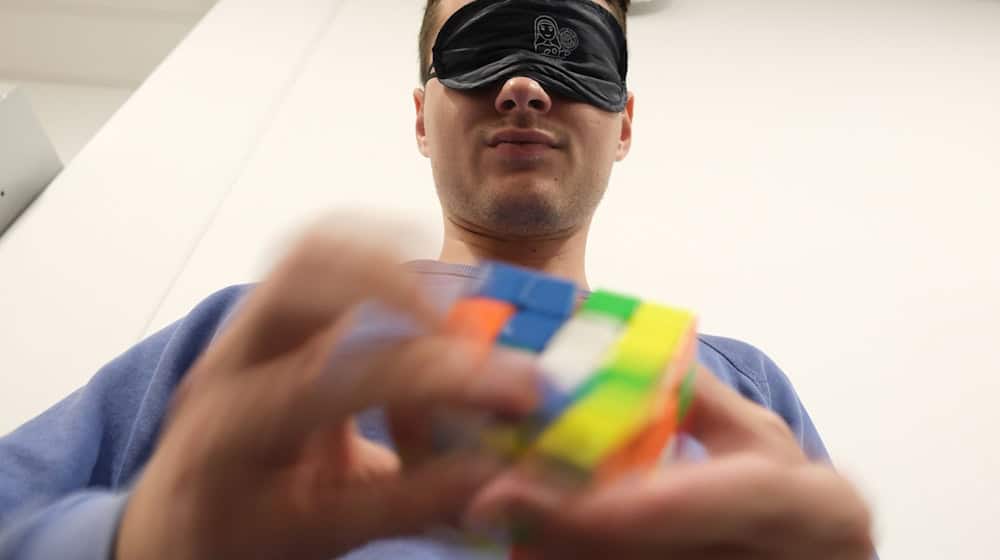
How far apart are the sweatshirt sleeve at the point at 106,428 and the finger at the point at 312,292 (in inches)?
13.3

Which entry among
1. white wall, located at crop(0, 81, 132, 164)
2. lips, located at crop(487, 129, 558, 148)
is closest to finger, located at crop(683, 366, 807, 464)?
lips, located at crop(487, 129, 558, 148)

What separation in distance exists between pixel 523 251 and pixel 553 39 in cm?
24

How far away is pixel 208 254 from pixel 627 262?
583 mm

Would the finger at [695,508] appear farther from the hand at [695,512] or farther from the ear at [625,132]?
the ear at [625,132]

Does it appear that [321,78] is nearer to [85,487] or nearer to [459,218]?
[459,218]

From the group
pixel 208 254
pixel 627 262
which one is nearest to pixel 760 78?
pixel 627 262

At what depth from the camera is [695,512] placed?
0.66ft

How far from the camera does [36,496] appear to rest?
1.71 feet

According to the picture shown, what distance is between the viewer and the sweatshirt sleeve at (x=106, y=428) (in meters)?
0.53

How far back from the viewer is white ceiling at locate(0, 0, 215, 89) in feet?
5.57

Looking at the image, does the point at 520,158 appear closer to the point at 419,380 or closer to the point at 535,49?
the point at 535,49

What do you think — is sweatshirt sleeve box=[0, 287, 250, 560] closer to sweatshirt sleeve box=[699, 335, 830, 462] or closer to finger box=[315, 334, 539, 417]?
finger box=[315, 334, 539, 417]

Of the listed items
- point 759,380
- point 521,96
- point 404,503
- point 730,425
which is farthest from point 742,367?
point 404,503

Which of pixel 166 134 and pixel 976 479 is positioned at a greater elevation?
pixel 166 134
